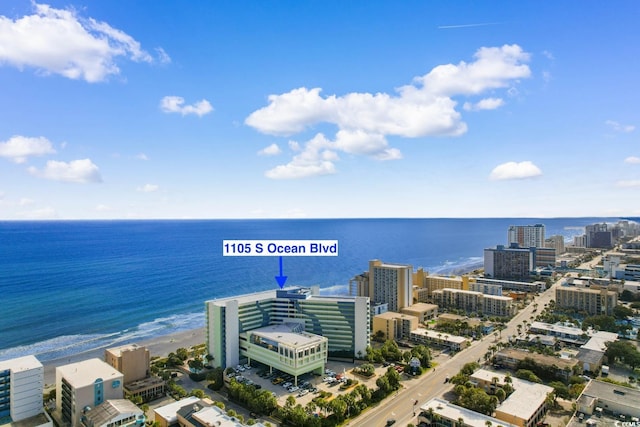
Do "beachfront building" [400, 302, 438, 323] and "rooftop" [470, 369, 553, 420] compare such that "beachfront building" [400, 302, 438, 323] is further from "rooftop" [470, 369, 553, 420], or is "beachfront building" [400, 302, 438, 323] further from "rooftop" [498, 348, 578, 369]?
"rooftop" [470, 369, 553, 420]

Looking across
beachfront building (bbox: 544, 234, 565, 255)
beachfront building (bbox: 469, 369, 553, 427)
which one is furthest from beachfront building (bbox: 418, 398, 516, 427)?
beachfront building (bbox: 544, 234, 565, 255)

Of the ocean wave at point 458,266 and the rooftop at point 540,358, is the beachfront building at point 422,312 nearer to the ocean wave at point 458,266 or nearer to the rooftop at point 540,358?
the rooftop at point 540,358

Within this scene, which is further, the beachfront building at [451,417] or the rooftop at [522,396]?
the rooftop at [522,396]

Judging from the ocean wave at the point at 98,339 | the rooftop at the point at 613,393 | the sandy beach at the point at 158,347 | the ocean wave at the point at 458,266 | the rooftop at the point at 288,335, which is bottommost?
the sandy beach at the point at 158,347

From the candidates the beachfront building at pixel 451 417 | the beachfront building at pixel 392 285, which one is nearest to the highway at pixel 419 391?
the beachfront building at pixel 451 417

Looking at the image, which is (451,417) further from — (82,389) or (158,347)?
(158,347)

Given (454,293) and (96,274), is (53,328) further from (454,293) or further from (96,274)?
(454,293)
